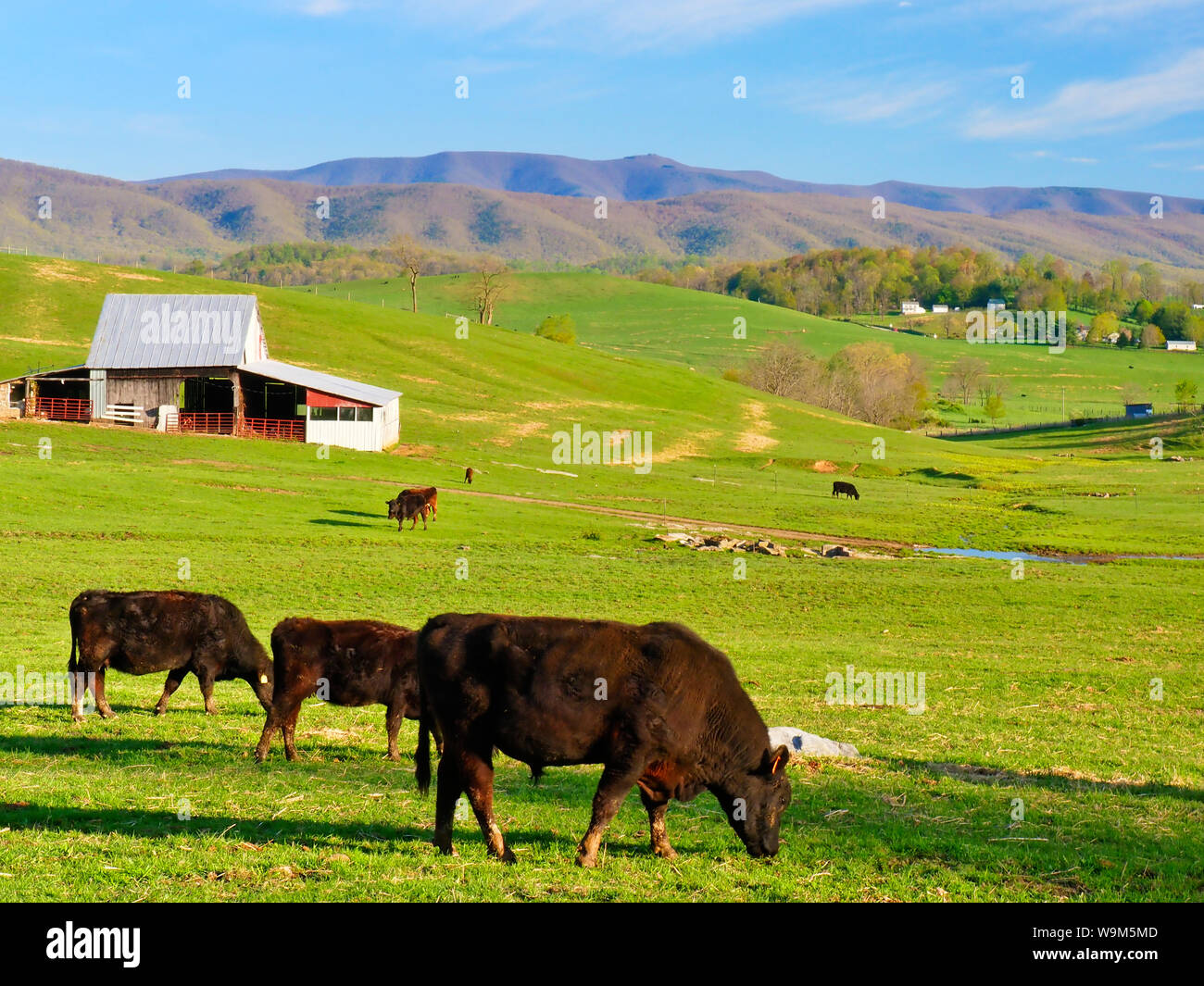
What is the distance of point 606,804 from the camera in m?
8.67

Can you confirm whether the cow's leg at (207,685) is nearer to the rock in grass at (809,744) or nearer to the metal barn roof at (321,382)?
the rock in grass at (809,744)

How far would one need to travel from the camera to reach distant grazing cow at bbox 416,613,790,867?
8.69 meters

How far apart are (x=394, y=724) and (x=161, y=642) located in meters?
3.93

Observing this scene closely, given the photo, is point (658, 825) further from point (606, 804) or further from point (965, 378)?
point (965, 378)

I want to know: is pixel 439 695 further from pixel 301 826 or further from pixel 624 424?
pixel 624 424

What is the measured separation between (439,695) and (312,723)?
6.84 m

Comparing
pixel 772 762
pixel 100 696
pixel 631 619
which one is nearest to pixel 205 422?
pixel 631 619

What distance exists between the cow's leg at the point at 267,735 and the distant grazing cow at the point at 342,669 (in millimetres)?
11

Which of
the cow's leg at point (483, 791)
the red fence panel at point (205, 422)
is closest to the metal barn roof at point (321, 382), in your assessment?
the red fence panel at point (205, 422)

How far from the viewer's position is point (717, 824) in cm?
1030

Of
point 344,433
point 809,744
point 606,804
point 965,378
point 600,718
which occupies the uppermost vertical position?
point 965,378

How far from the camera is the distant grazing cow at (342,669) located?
1264 cm

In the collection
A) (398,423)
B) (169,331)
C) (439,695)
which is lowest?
(439,695)

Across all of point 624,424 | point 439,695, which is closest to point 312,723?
point 439,695
